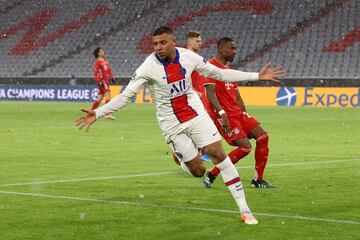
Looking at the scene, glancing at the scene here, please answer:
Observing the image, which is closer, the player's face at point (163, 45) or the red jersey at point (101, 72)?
the player's face at point (163, 45)

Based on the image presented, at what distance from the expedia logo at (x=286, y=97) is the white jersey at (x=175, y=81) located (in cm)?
2574

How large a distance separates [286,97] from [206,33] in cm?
1070

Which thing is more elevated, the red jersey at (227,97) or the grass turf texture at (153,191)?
the red jersey at (227,97)

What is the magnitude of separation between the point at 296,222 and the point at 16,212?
9.39ft

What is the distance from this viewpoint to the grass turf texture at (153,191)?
8188mm

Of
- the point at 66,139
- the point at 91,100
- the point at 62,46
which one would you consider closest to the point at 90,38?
the point at 62,46

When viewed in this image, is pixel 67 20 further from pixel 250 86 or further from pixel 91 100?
pixel 250 86

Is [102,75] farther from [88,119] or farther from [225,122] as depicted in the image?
[88,119]

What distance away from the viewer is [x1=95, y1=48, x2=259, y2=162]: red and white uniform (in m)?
9.14

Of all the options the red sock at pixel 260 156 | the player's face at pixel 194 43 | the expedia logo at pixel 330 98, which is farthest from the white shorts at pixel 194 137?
the expedia logo at pixel 330 98

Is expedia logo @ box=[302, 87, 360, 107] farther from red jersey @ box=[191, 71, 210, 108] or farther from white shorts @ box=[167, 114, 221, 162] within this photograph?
white shorts @ box=[167, 114, 221, 162]

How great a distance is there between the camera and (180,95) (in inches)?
367

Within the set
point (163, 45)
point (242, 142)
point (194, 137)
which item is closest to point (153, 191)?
point (242, 142)

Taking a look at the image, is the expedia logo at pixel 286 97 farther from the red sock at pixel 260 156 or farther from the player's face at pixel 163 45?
the player's face at pixel 163 45
